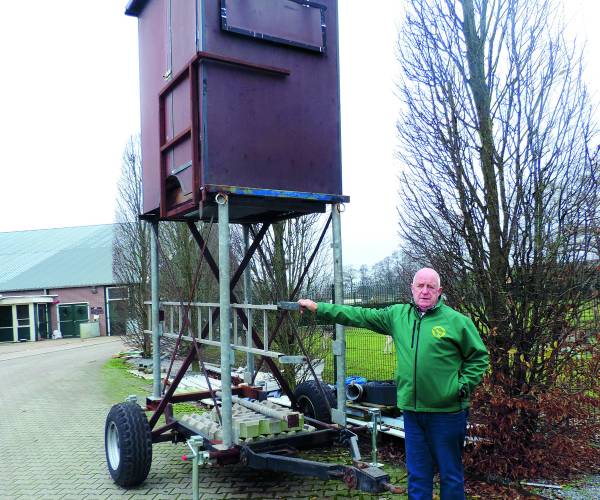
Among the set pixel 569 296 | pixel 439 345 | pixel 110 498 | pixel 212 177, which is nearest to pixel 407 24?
pixel 212 177

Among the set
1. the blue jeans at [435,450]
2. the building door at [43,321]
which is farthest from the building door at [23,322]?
the blue jeans at [435,450]

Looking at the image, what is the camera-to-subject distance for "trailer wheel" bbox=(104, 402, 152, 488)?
5.69m

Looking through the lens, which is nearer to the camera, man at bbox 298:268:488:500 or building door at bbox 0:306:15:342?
man at bbox 298:268:488:500

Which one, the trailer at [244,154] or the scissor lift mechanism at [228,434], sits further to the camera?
the trailer at [244,154]

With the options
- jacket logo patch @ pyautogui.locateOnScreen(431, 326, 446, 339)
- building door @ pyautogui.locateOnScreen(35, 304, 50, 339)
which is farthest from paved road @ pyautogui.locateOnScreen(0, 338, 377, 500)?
building door @ pyautogui.locateOnScreen(35, 304, 50, 339)

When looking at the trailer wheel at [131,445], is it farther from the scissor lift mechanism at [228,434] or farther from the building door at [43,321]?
the building door at [43,321]

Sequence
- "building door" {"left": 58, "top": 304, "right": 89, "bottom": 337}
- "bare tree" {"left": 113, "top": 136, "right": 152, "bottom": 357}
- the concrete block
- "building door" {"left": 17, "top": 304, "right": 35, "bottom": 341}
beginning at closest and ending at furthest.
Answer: the concrete block, "bare tree" {"left": 113, "top": 136, "right": 152, "bottom": 357}, "building door" {"left": 17, "top": 304, "right": 35, "bottom": 341}, "building door" {"left": 58, "top": 304, "right": 89, "bottom": 337}

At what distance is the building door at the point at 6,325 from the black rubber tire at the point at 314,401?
34.8 metres

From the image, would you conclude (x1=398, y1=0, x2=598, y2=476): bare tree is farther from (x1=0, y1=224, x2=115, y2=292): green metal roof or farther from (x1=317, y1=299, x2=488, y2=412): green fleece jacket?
(x1=0, y1=224, x2=115, y2=292): green metal roof

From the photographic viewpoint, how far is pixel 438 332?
3936mm

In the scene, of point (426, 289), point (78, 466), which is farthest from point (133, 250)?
point (426, 289)

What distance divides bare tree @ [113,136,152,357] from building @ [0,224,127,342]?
40.4ft

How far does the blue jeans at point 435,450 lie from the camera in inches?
154

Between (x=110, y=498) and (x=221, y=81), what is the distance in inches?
176
